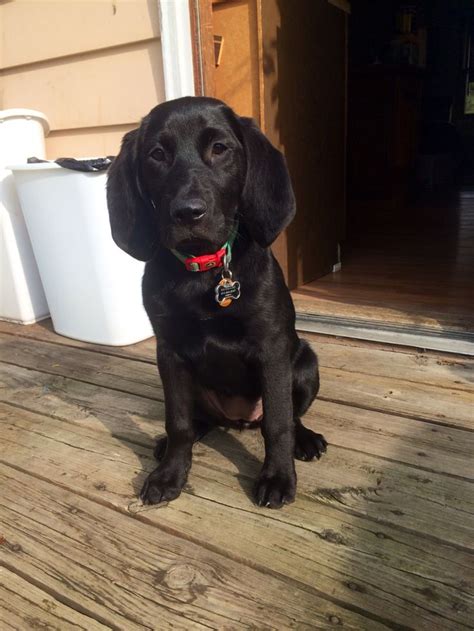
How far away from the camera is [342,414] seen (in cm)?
205

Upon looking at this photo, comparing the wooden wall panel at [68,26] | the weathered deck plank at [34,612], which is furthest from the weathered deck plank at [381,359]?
the wooden wall panel at [68,26]

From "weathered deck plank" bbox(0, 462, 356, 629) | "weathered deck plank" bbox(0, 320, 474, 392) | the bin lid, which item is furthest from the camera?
the bin lid

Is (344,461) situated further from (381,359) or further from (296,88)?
(296,88)

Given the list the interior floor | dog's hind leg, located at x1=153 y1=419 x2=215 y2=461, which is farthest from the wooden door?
dog's hind leg, located at x1=153 y1=419 x2=215 y2=461

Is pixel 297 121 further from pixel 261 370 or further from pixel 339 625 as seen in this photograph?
pixel 339 625

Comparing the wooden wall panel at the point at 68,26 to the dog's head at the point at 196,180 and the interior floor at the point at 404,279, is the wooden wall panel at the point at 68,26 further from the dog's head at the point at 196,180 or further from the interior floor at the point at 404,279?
the interior floor at the point at 404,279

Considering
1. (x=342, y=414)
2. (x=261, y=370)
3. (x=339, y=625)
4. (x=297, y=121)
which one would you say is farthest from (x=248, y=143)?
(x=297, y=121)

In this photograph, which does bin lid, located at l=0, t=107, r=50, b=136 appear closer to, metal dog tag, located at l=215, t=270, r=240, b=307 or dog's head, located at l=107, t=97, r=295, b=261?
dog's head, located at l=107, t=97, r=295, b=261

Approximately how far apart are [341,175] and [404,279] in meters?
0.88

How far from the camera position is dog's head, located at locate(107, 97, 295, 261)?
56.6 inches

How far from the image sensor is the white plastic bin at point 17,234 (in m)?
3.08

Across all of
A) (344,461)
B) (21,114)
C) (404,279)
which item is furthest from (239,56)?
(344,461)

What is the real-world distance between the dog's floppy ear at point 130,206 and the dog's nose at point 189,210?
0.24 metres

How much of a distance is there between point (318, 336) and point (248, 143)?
1.49 meters
